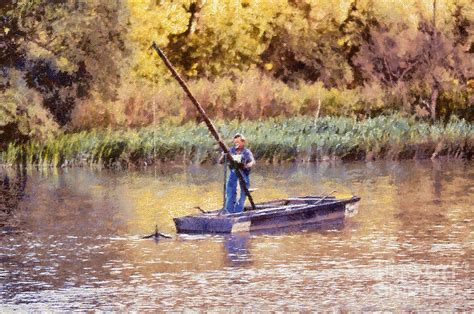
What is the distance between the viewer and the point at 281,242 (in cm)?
2638

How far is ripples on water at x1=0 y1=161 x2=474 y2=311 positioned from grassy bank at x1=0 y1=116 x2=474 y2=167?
495cm

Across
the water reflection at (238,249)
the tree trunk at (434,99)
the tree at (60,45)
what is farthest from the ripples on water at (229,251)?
the tree trunk at (434,99)

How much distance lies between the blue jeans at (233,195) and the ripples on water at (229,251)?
3.16 ft

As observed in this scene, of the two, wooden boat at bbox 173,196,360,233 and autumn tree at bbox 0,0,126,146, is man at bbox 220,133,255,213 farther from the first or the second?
autumn tree at bbox 0,0,126,146

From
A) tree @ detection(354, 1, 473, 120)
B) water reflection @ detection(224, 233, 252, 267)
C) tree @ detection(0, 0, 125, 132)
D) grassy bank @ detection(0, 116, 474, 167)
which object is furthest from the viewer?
tree @ detection(354, 1, 473, 120)

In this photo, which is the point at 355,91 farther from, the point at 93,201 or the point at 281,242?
the point at 281,242

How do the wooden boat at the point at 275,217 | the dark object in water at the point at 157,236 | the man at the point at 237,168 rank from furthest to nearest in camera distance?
the dark object in water at the point at 157,236 < the man at the point at 237,168 < the wooden boat at the point at 275,217

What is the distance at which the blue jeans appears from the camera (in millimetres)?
27562

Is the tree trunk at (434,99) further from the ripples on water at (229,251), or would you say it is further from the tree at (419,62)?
the ripples on water at (229,251)

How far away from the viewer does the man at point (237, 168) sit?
27.1 metres

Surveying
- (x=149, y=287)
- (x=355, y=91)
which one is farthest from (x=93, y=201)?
(x=355, y=91)

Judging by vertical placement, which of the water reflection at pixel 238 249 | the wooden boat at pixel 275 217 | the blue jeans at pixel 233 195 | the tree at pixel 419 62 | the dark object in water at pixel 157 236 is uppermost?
the tree at pixel 419 62

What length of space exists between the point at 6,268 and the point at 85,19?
2473cm

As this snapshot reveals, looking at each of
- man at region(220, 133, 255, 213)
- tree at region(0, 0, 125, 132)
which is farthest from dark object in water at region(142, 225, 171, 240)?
tree at region(0, 0, 125, 132)
